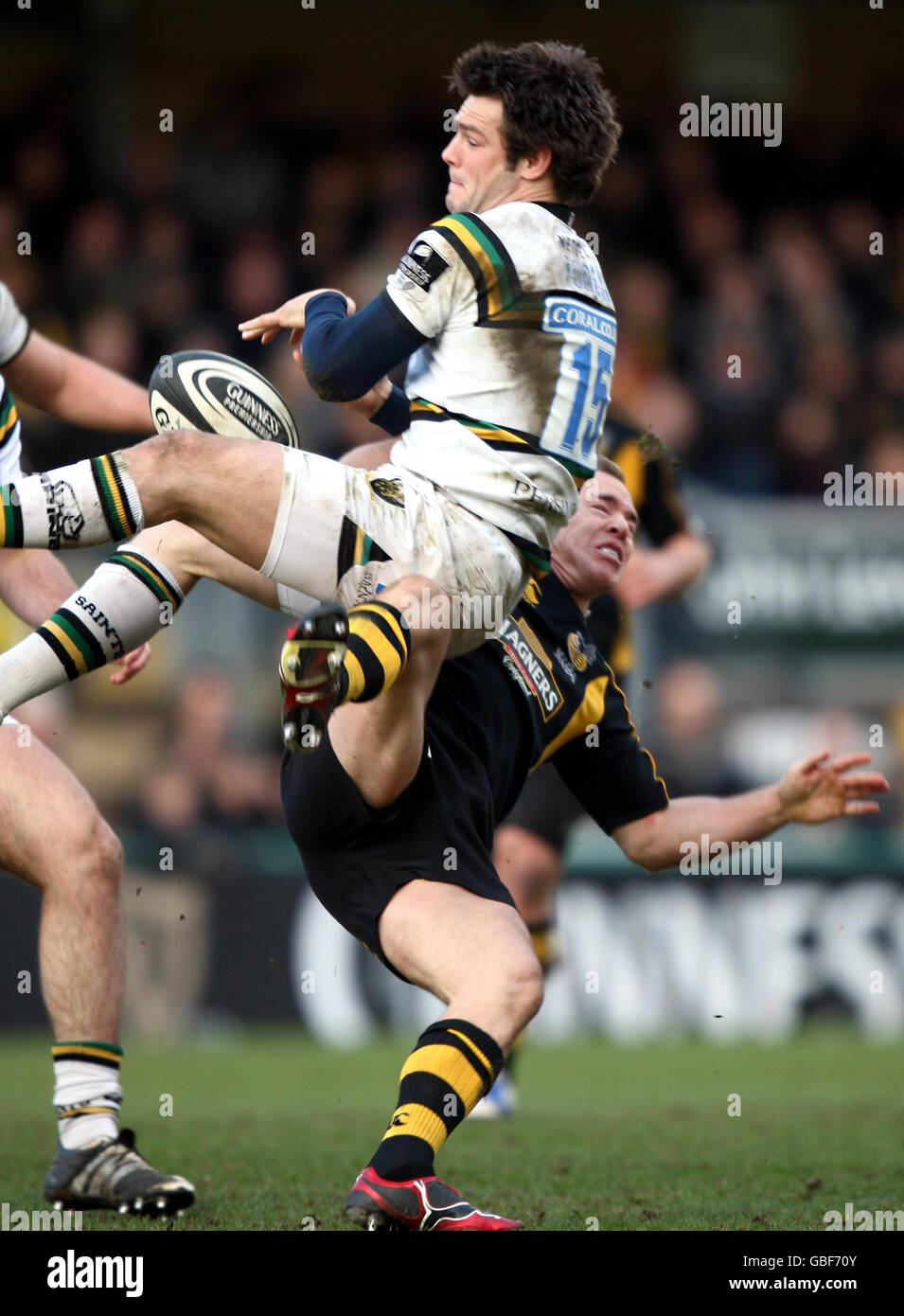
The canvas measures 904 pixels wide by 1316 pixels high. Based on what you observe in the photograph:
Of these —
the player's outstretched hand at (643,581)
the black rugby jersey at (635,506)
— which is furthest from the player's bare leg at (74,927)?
the player's outstretched hand at (643,581)

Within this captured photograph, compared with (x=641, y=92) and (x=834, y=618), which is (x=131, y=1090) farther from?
(x=641, y=92)

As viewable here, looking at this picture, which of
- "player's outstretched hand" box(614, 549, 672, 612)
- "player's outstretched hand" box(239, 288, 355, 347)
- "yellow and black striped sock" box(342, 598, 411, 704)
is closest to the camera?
"yellow and black striped sock" box(342, 598, 411, 704)

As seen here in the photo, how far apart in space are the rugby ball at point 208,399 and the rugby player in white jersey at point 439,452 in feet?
0.56

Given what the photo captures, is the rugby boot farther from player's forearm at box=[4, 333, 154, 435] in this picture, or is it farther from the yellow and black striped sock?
player's forearm at box=[4, 333, 154, 435]

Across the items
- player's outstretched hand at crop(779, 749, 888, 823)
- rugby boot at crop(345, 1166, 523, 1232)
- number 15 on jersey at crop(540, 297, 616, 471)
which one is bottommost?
rugby boot at crop(345, 1166, 523, 1232)

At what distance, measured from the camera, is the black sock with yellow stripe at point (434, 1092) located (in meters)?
3.57

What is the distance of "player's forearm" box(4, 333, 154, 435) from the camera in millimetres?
5121

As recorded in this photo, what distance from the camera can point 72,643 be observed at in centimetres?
400

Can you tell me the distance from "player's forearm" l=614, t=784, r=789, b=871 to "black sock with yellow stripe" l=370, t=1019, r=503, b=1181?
1.15 metres

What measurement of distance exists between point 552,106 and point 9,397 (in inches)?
69.0

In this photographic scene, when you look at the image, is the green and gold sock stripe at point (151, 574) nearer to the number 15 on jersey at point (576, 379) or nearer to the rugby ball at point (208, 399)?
the rugby ball at point (208, 399)

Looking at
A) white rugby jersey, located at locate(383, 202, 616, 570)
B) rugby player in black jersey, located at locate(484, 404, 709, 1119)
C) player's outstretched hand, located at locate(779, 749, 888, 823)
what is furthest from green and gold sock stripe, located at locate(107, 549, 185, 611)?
rugby player in black jersey, located at locate(484, 404, 709, 1119)

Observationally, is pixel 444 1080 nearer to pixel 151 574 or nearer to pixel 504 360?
pixel 151 574

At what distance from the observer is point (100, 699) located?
35.6ft
